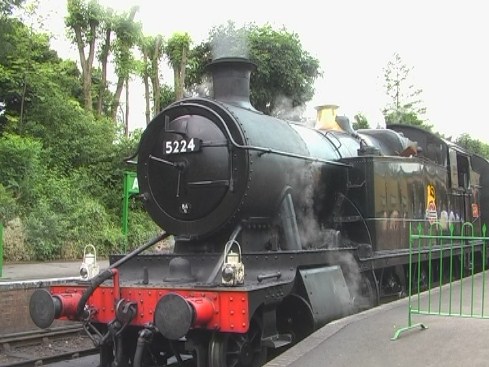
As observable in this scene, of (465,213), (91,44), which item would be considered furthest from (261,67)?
(465,213)

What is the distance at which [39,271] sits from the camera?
11.2 m

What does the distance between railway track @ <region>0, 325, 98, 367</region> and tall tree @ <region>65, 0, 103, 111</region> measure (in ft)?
47.9

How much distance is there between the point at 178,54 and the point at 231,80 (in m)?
18.8

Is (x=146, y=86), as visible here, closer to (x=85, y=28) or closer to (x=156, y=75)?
(x=156, y=75)

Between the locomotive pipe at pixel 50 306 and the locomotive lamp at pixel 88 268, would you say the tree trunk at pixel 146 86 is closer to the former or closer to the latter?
the locomotive lamp at pixel 88 268

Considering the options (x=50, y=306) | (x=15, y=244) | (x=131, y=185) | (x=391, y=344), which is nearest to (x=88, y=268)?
(x=50, y=306)

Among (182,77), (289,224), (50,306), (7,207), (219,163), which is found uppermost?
(182,77)

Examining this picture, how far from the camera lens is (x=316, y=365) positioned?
4.79m

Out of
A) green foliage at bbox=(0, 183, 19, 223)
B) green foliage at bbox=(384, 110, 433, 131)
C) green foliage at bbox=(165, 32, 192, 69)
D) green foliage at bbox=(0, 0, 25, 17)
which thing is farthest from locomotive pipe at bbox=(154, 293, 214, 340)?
green foliage at bbox=(384, 110, 433, 131)

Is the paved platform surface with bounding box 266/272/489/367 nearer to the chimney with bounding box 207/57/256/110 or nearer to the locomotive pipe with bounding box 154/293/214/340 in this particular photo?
the locomotive pipe with bounding box 154/293/214/340

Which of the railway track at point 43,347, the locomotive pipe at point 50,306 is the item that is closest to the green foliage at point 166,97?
the railway track at point 43,347

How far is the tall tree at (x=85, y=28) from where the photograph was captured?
22266 mm

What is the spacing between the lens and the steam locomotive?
5051 mm

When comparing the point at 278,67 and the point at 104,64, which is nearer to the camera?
the point at 278,67
